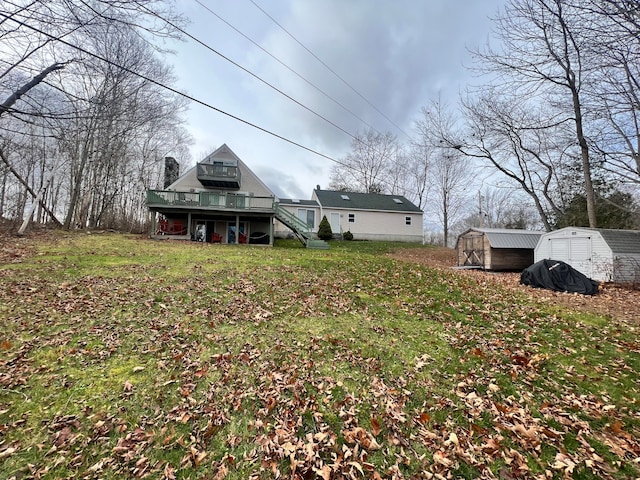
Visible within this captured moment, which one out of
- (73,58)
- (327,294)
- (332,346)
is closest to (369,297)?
(327,294)

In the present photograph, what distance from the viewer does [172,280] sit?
7.53 meters

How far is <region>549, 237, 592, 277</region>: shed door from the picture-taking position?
12.0 meters

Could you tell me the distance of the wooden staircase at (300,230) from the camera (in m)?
17.9

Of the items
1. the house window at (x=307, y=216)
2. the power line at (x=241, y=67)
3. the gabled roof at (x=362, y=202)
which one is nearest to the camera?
the power line at (x=241, y=67)

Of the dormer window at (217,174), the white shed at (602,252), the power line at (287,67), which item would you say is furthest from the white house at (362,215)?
the white shed at (602,252)

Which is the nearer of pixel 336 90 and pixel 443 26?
pixel 443 26

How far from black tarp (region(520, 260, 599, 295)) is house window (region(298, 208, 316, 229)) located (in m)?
16.5

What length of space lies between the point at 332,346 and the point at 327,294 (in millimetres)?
2580

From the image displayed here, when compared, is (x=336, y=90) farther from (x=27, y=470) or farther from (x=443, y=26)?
(x=27, y=470)

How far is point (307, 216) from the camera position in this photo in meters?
24.6

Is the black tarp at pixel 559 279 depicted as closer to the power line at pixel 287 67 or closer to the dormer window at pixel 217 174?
the power line at pixel 287 67

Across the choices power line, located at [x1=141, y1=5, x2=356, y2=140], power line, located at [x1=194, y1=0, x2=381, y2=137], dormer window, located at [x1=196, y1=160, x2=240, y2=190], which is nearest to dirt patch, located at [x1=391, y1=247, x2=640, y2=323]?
power line, located at [x1=141, y1=5, x2=356, y2=140]

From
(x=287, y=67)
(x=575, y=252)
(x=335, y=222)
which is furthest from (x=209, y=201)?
(x=575, y=252)

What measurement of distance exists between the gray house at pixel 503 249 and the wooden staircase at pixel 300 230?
9266 mm
